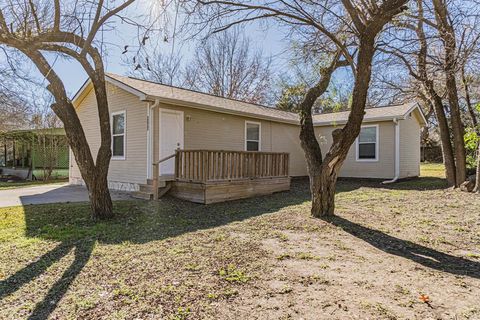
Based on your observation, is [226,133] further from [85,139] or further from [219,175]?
[85,139]

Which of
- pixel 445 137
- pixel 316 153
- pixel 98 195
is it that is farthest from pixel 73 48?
pixel 445 137

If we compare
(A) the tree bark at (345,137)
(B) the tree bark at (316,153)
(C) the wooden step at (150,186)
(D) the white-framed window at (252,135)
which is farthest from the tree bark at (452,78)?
(C) the wooden step at (150,186)

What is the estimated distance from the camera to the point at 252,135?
12641 mm

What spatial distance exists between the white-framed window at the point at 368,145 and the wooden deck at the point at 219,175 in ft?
19.2

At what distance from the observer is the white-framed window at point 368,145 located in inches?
546

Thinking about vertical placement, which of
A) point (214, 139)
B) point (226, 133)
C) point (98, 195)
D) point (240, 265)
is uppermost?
point (226, 133)

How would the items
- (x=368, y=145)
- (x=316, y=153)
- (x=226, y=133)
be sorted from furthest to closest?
(x=368, y=145) → (x=226, y=133) → (x=316, y=153)

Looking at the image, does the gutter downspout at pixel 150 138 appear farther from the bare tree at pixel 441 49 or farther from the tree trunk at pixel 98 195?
the bare tree at pixel 441 49

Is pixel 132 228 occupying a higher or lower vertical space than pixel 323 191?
lower

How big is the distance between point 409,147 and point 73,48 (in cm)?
1363

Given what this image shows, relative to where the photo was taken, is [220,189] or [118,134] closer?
[220,189]

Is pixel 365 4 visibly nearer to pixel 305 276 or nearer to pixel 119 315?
pixel 305 276

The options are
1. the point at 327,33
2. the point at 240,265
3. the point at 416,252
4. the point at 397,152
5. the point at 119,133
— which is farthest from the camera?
the point at 397,152

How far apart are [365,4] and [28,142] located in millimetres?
17702
